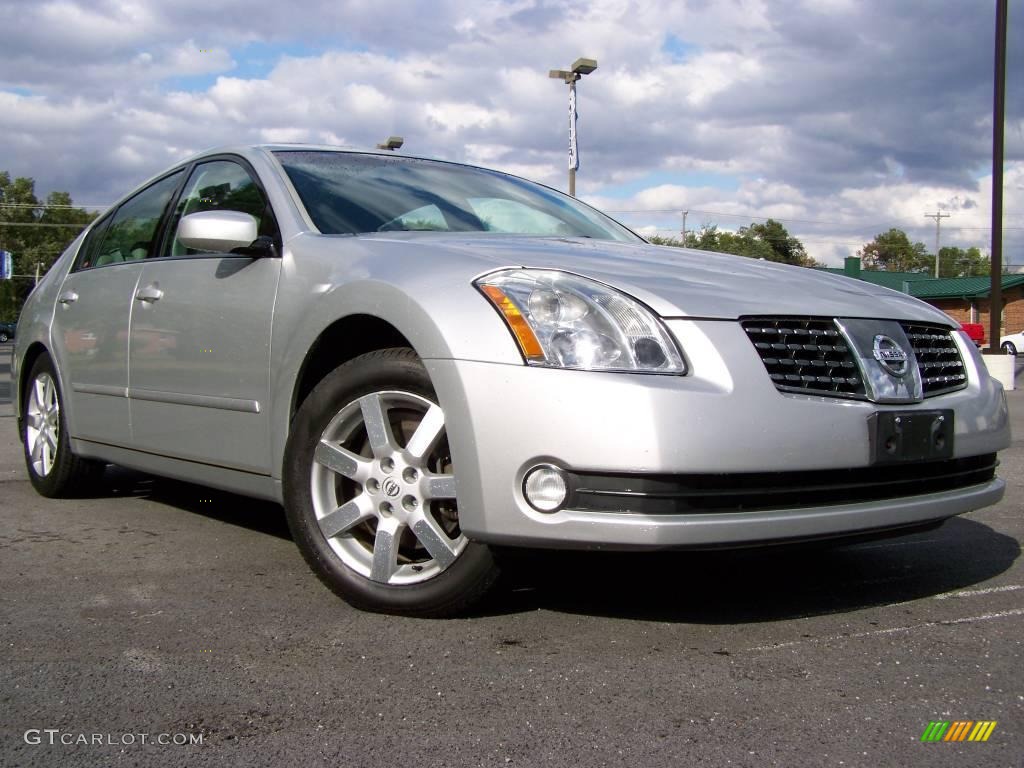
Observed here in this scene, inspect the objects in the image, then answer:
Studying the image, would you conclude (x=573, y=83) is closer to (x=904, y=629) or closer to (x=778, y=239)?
(x=904, y=629)

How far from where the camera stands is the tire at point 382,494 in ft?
9.53

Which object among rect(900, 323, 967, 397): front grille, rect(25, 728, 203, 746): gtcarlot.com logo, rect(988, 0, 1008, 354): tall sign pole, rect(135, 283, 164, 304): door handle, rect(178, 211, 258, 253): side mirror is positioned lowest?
rect(25, 728, 203, 746): gtcarlot.com logo

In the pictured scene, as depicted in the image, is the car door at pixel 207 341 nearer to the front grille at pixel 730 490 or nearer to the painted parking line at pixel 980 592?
the front grille at pixel 730 490

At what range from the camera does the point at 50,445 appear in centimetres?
520

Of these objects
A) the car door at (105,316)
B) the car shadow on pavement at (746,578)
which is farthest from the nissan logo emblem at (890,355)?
the car door at (105,316)

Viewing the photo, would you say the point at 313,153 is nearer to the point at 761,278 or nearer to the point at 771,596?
the point at 761,278

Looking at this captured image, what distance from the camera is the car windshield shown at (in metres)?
3.75

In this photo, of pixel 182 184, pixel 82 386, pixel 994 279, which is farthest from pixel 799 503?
pixel 994 279

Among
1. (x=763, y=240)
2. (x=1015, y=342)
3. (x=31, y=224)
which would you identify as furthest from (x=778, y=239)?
(x=31, y=224)

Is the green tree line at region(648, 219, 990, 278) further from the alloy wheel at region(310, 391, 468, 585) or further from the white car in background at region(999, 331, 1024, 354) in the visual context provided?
the alloy wheel at region(310, 391, 468, 585)

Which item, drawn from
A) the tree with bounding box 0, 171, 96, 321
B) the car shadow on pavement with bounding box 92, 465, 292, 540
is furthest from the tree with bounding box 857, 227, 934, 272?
the car shadow on pavement with bounding box 92, 465, 292, 540

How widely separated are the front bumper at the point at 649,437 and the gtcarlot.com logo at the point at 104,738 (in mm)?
871

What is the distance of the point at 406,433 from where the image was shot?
10.2 feet

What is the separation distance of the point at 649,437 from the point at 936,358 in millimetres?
1172
